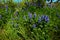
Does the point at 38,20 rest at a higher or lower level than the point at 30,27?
higher

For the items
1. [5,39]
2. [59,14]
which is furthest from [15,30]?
[59,14]

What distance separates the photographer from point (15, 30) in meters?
4.52

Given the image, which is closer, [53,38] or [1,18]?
→ [53,38]

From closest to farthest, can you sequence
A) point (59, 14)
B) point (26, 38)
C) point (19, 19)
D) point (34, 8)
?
point (26, 38) → point (19, 19) → point (59, 14) → point (34, 8)

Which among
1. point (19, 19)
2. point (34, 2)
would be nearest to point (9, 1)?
point (34, 2)

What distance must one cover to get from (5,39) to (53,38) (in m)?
0.96

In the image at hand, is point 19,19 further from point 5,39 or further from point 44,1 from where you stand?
point 44,1

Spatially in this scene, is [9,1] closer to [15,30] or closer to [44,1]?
[44,1]

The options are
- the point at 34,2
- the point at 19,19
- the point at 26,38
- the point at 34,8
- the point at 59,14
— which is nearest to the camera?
the point at 26,38

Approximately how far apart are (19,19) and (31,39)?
1.76 ft

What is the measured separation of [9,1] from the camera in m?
6.30

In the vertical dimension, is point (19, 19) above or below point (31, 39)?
above

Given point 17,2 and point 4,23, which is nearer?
point 4,23

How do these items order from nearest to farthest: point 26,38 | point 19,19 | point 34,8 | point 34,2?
point 26,38, point 19,19, point 34,8, point 34,2
